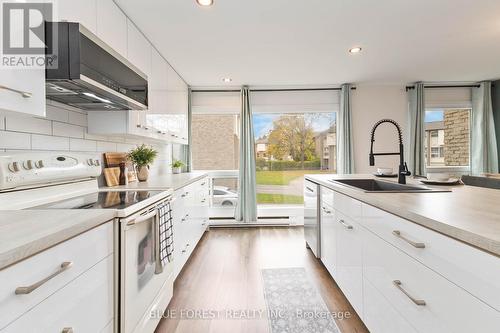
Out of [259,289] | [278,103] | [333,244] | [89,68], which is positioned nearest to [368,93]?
[278,103]

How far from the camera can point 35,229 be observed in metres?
0.81

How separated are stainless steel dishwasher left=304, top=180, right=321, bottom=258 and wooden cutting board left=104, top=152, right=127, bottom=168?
197cm

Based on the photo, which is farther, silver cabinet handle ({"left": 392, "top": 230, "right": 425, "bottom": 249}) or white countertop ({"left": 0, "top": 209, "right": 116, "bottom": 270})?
silver cabinet handle ({"left": 392, "top": 230, "right": 425, "bottom": 249})

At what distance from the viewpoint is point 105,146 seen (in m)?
2.21

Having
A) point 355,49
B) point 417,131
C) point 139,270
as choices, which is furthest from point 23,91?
point 417,131

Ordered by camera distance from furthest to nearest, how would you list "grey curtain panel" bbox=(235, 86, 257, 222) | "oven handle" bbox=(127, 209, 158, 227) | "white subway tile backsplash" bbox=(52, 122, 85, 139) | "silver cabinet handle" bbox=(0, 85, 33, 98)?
"grey curtain panel" bbox=(235, 86, 257, 222)
"white subway tile backsplash" bbox=(52, 122, 85, 139)
"oven handle" bbox=(127, 209, 158, 227)
"silver cabinet handle" bbox=(0, 85, 33, 98)

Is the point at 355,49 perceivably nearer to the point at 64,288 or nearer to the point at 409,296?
the point at 409,296

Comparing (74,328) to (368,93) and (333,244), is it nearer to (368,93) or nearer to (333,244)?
(333,244)

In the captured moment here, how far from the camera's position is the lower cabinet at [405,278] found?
73 centimetres

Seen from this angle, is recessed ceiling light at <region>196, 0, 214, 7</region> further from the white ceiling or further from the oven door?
the oven door

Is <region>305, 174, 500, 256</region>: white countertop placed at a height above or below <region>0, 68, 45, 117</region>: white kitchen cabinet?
below

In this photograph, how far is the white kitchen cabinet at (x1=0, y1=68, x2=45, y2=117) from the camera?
94 centimetres

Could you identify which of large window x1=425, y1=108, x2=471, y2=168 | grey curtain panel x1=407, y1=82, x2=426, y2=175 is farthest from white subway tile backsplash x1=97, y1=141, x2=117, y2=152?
large window x1=425, y1=108, x2=471, y2=168

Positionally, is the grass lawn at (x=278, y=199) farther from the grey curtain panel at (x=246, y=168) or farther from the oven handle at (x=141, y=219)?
the oven handle at (x=141, y=219)
